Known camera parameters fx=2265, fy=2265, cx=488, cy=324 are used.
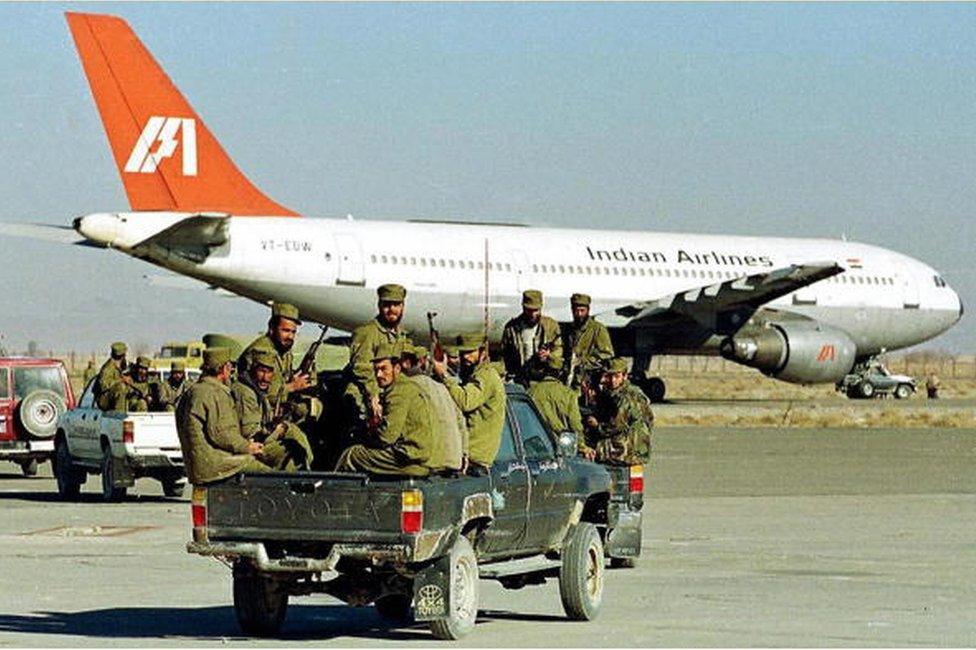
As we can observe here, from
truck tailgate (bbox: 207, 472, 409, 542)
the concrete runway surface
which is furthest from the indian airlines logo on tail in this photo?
truck tailgate (bbox: 207, 472, 409, 542)

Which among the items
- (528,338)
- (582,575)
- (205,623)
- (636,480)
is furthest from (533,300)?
(205,623)

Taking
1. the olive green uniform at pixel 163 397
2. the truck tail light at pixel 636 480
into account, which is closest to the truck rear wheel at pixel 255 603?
the truck tail light at pixel 636 480

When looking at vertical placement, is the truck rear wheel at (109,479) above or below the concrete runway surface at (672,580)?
above

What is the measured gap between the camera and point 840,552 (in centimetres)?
1964

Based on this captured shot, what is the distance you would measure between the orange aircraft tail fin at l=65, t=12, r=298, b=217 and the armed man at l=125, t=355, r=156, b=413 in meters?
23.8

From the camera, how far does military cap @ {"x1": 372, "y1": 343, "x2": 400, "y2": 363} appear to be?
13.3 metres

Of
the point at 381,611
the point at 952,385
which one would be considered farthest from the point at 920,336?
the point at 381,611

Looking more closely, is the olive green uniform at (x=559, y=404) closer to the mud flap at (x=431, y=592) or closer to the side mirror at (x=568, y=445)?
the side mirror at (x=568, y=445)

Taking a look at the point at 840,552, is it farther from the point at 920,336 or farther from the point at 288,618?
the point at 920,336

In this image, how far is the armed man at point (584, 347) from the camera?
19125 mm

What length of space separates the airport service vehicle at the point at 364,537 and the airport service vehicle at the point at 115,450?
11.8m

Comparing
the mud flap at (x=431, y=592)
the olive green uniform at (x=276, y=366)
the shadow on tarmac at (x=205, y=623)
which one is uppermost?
the olive green uniform at (x=276, y=366)

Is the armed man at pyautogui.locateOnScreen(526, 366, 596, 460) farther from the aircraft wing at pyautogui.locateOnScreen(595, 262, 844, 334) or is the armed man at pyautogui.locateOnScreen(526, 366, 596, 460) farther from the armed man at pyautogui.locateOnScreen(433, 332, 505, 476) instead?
the aircraft wing at pyautogui.locateOnScreen(595, 262, 844, 334)

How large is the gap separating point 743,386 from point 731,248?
32600 mm
